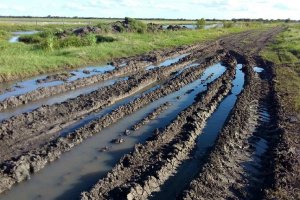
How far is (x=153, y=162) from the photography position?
12.1 m

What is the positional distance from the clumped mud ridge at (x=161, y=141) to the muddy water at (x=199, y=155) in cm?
17

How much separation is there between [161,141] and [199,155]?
5.03 ft

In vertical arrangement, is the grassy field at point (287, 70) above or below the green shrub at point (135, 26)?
below

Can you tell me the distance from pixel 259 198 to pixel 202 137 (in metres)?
4.93

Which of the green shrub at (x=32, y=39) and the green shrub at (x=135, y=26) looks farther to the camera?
the green shrub at (x=135, y=26)

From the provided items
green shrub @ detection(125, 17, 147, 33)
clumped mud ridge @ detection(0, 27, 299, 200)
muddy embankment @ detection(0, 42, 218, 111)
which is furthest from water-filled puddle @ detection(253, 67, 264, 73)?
green shrub @ detection(125, 17, 147, 33)

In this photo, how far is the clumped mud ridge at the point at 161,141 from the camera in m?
10.7

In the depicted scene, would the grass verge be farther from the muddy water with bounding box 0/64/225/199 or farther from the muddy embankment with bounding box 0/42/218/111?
the muddy water with bounding box 0/64/225/199

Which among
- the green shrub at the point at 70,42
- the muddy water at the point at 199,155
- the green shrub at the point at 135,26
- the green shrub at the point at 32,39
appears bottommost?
the muddy water at the point at 199,155

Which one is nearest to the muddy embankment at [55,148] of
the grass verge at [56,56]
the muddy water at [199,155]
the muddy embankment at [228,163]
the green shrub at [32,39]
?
the muddy water at [199,155]

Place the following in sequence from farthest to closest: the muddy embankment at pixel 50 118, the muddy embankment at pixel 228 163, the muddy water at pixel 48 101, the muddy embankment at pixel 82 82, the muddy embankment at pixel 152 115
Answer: the muddy embankment at pixel 82 82, the muddy water at pixel 48 101, the muddy embankment at pixel 152 115, the muddy embankment at pixel 50 118, the muddy embankment at pixel 228 163

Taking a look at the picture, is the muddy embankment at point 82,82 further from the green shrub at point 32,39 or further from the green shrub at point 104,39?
the green shrub at point 32,39

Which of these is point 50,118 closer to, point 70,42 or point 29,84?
point 29,84

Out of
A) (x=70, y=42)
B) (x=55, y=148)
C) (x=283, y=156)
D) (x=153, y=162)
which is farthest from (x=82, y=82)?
(x=70, y=42)
